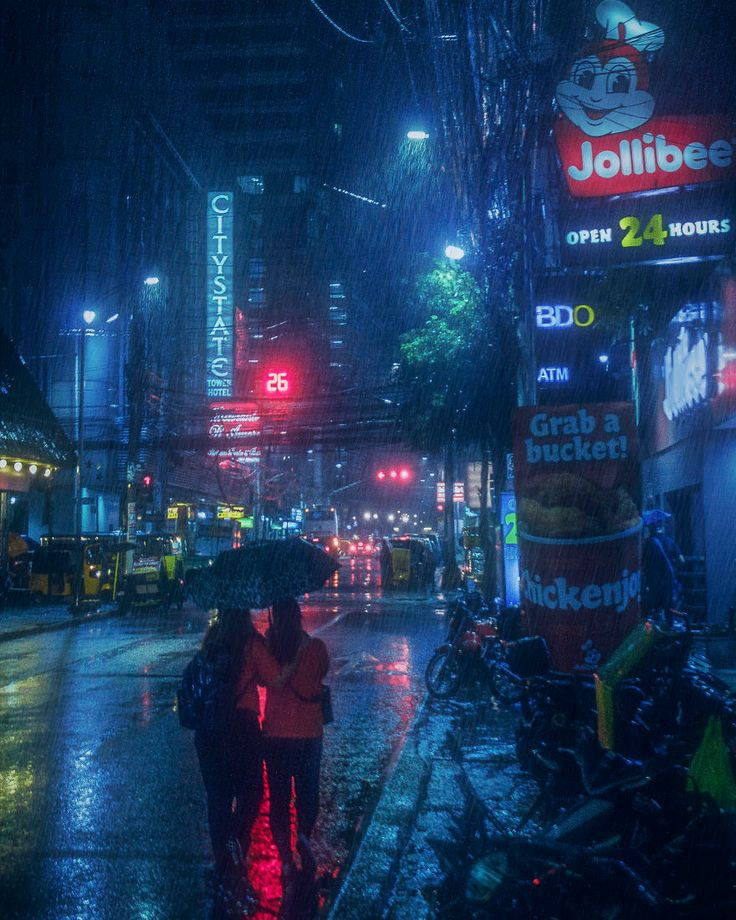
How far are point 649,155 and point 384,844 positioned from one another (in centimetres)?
796

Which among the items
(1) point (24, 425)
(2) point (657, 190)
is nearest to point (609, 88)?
(2) point (657, 190)

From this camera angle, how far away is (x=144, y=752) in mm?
8438

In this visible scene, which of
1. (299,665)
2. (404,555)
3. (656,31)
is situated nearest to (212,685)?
(299,665)

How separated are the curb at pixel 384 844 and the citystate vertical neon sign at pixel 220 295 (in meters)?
35.7

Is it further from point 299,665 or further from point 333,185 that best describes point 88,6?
point 333,185

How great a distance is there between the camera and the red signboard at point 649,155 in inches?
377

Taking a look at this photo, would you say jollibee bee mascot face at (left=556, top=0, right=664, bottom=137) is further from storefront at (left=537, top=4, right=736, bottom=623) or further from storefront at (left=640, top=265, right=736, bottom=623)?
storefront at (left=640, top=265, right=736, bottom=623)

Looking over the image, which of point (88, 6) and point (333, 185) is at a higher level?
point (333, 185)

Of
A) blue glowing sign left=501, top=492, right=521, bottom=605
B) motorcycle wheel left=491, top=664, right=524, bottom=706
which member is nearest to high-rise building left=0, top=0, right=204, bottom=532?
blue glowing sign left=501, top=492, right=521, bottom=605

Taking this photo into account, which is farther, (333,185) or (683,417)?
(333,185)

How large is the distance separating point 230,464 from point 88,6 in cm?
2496

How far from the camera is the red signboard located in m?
9.59

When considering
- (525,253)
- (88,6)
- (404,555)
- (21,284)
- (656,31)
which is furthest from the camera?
(88,6)

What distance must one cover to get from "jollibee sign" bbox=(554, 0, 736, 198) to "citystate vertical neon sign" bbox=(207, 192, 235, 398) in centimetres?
3336
